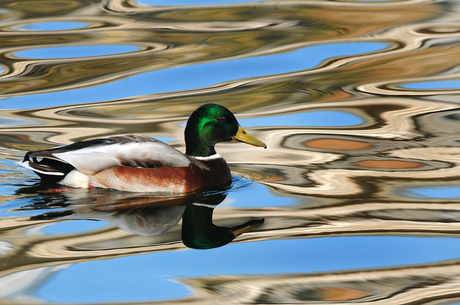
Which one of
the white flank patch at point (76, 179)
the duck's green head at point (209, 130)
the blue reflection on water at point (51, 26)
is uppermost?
the blue reflection on water at point (51, 26)

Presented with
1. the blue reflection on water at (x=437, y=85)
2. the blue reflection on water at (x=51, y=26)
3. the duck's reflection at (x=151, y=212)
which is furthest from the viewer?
the blue reflection on water at (x=51, y=26)

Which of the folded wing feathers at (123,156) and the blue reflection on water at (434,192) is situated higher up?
the folded wing feathers at (123,156)

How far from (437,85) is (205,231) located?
5.72 metres

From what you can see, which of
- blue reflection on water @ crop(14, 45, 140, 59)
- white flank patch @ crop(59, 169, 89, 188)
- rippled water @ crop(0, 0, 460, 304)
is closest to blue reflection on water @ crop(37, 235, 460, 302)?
rippled water @ crop(0, 0, 460, 304)

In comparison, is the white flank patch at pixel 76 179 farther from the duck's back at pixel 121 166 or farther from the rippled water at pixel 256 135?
the rippled water at pixel 256 135

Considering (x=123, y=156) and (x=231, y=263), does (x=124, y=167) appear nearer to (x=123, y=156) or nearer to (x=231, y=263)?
(x=123, y=156)

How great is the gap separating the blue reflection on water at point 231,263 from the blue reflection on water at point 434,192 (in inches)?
41.6

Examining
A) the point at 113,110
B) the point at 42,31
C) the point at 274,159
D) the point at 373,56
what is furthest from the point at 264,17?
the point at 274,159

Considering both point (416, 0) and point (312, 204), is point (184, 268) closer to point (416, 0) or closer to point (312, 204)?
point (312, 204)

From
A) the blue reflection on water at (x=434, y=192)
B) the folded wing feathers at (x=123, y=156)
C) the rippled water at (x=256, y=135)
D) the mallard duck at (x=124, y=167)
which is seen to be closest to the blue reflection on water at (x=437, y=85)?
the rippled water at (x=256, y=135)

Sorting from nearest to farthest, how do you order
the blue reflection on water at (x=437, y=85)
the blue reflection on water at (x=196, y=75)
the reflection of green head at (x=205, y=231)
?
1. the reflection of green head at (x=205, y=231)
2. the blue reflection on water at (x=196, y=75)
3. the blue reflection on water at (x=437, y=85)

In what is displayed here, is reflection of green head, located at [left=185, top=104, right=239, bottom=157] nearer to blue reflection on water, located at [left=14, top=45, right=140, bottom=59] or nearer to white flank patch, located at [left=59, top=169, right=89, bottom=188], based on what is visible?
white flank patch, located at [left=59, top=169, right=89, bottom=188]

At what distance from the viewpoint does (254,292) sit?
164 inches

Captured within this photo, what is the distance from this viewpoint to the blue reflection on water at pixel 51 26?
41.3 ft
